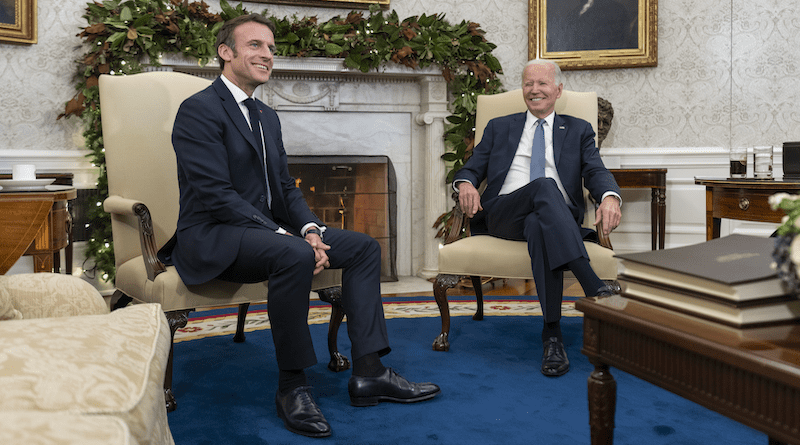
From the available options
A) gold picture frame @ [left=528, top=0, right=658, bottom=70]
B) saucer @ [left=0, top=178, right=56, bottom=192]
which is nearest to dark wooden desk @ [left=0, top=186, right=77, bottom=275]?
saucer @ [left=0, top=178, right=56, bottom=192]

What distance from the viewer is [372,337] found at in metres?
1.95

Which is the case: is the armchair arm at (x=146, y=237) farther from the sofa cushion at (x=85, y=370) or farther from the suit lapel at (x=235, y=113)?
the sofa cushion at (x=85, y=370)

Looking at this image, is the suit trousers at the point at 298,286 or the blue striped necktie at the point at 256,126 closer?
the suit trousers at the point at 298,286

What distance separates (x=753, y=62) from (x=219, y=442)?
4387 millimetres

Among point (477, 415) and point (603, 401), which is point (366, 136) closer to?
point (477, 415)

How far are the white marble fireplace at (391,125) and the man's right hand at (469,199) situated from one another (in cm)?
152

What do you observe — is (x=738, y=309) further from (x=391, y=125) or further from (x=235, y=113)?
(x=391, y=125)

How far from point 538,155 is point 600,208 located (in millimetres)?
447

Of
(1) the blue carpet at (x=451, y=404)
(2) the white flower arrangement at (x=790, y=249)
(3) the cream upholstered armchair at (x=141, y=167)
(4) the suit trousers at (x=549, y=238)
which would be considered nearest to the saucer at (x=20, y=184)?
(3) the cream upholstered armchair at (x=141, y=167)

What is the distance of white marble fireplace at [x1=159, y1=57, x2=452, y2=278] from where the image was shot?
4078mm

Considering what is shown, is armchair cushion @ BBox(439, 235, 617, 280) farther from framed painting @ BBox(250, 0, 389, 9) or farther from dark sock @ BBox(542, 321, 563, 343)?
framed painting @ BBox(250, 0, 389, 9)

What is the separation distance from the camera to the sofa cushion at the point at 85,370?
61 cm

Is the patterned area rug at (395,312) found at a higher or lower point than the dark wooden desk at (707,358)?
lower

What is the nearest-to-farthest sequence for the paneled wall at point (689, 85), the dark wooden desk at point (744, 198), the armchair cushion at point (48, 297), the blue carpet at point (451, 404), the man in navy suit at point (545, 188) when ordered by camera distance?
1. the armchair cushion at point (48, 297)
2. the blue carpet at point (451, 404)
3. the man in navy suit at point (545, 188)
4. the dark wooden desk at point (744, 198)
5. the paneled wall at point (689, 85)
